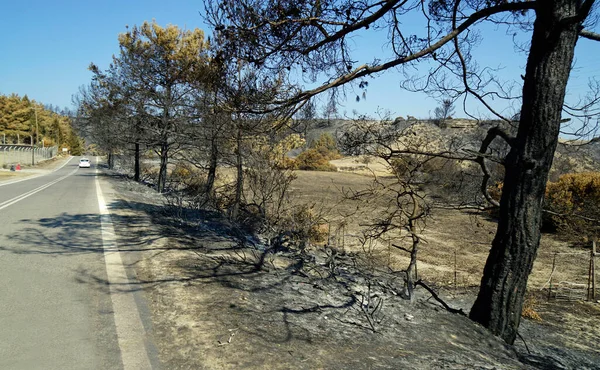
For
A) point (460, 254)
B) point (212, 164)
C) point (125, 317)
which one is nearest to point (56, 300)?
point (125, 317)

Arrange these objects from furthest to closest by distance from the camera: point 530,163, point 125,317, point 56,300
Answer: point 530,163 < point 56,300 < point 125,317

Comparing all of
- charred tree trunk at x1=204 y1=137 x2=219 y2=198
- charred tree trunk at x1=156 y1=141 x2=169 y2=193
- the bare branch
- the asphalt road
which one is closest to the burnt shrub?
charred tree trunk at x1=204 y1=137 x2=219 y2=198

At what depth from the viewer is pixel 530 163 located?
5.22 metres

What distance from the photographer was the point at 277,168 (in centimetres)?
1010

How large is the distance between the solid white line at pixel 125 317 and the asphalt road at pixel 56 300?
0.03m

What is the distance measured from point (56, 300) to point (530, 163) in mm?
5610

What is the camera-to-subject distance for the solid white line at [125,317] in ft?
11.7

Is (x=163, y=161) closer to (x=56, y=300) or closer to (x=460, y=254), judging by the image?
(x=460, y=254)

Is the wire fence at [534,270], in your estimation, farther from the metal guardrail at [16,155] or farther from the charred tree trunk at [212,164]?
the metal guardrail at [16,155]

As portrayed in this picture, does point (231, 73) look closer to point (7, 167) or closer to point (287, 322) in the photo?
point (287, 322)

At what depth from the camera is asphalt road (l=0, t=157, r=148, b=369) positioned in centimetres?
360

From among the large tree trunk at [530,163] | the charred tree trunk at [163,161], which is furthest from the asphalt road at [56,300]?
the charred tree trunk at [163,161]

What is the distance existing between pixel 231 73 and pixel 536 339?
5827 mm

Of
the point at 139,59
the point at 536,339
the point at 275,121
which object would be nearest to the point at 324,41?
the point at 275,121
